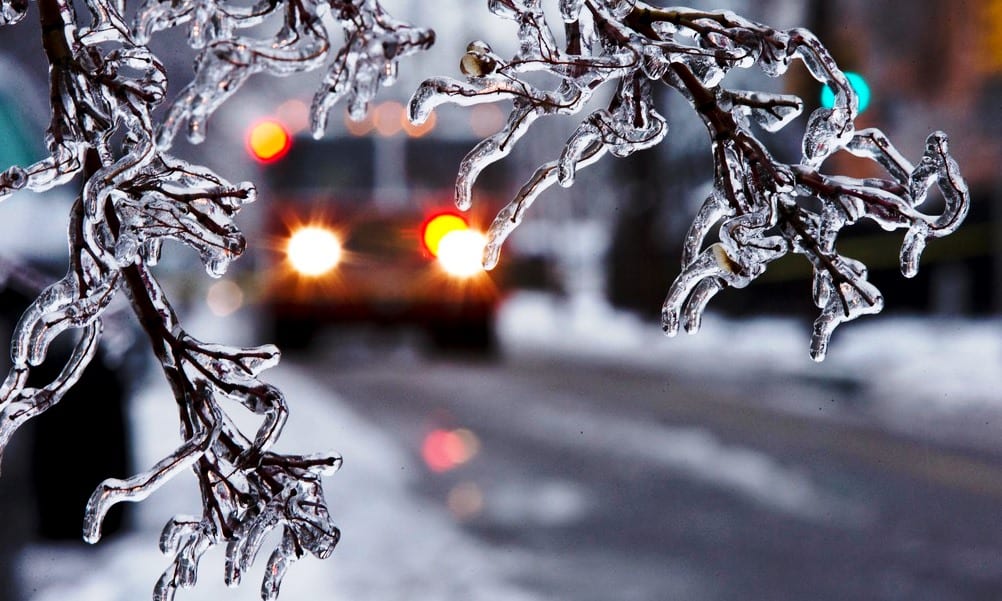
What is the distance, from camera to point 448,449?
6836 mm

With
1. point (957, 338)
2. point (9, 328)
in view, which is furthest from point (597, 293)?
point (9, 328)

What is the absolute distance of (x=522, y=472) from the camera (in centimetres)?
618

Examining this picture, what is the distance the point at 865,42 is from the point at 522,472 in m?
6.40

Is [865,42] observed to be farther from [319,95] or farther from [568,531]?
[319,95]

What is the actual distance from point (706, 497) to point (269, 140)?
21.2 ft

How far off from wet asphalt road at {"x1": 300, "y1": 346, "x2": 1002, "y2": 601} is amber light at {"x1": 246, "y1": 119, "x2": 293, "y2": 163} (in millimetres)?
2619

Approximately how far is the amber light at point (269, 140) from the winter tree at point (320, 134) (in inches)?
366

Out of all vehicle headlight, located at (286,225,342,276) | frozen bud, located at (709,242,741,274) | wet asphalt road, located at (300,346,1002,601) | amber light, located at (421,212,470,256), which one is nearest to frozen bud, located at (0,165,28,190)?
frozen bud, located at (709,242,741,274)

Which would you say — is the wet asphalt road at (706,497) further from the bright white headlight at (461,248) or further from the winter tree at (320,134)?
the winter tree at (320,134)

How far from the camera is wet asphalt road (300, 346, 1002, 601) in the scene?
4164 millimetres

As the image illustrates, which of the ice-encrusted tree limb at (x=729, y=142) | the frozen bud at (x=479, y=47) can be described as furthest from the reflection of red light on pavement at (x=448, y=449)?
the frozen bud at (x=479, y=47)

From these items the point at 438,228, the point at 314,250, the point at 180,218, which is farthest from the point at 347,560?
the point at 314,250

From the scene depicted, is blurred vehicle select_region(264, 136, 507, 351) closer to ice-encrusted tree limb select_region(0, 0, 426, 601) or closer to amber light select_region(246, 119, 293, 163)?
amber light select_region(246, 119, 293, 163)

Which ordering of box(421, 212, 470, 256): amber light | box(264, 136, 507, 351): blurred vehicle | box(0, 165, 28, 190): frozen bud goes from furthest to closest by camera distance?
box(264, 136, 507, 351): blurred vehicle
box(421, 212, 470, 256): amber light
box(0, 165, 28, 190): frozen bud
